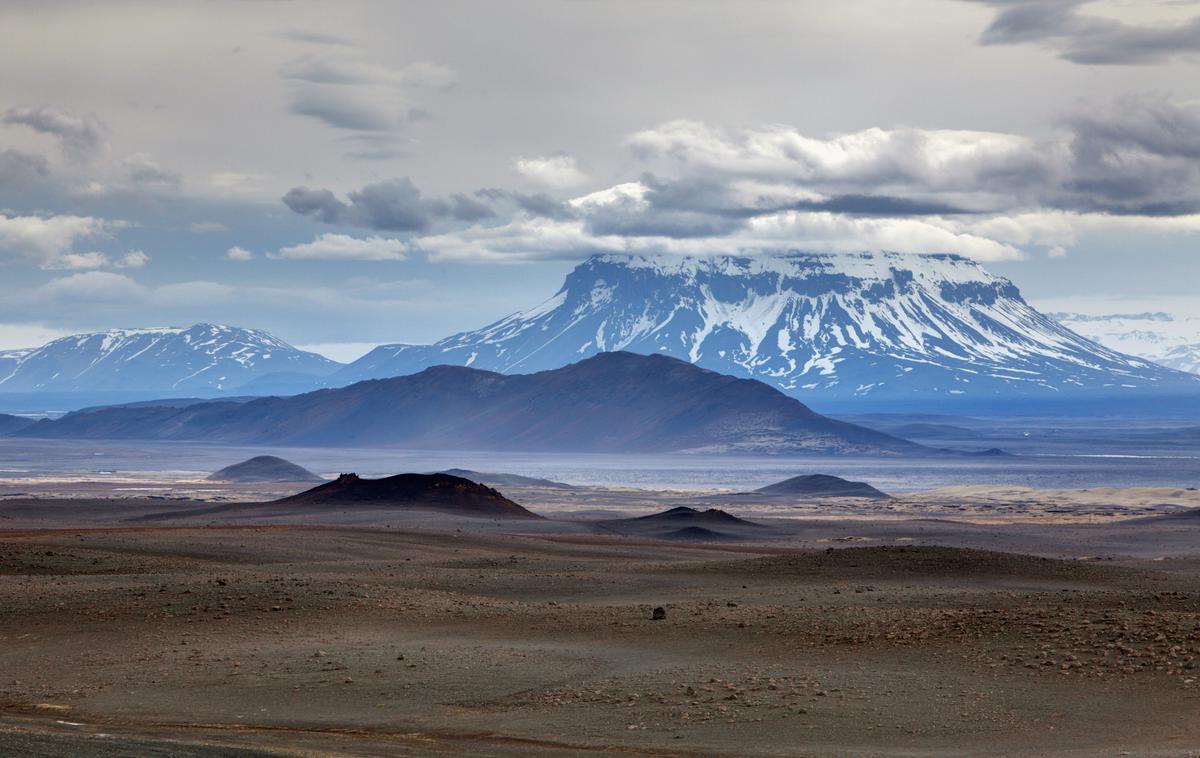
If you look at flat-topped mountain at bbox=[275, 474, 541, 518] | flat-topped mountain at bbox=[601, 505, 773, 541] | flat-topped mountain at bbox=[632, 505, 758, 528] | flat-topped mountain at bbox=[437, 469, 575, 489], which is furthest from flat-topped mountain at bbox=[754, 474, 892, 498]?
flat-topped mountain at bbox=[275, 474, 541, 518]

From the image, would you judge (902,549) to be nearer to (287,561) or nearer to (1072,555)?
(287,561)

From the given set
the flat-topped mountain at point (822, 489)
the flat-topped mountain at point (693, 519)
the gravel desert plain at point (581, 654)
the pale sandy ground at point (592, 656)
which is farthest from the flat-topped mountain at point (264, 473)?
the pale sandy ground at point (592, 656)

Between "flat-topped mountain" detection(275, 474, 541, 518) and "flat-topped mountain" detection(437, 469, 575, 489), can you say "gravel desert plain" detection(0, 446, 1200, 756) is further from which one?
"flat-topped mountain" detection(437, 469, 575, 489)

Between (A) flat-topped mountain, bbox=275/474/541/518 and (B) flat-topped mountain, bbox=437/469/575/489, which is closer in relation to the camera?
(A) flat-topped mountain, bbox=275/474/541/518

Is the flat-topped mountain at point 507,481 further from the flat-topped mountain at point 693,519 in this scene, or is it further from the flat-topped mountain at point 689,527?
the flat-topped mountain at point 689,527

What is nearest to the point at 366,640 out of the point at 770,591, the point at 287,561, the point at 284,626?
the point at 284,626

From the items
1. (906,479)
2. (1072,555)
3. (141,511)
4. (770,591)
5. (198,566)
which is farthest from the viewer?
(906,479)
